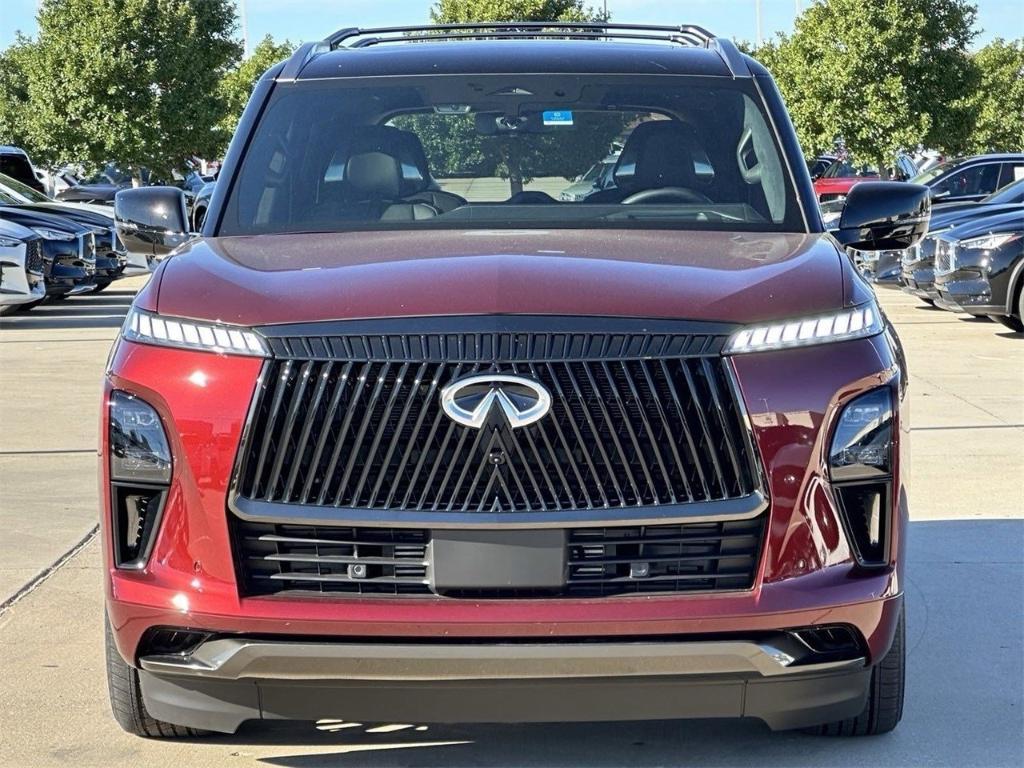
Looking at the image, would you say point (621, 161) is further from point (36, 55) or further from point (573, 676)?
point (36, 55)

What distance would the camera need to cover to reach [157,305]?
3822 mm

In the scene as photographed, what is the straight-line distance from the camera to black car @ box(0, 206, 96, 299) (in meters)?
18.4

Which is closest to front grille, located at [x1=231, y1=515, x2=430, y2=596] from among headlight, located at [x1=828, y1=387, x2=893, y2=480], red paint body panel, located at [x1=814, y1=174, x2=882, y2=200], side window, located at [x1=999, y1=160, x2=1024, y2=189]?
headlight, located at [x1=828, y1=387, x2=893, y2=480]

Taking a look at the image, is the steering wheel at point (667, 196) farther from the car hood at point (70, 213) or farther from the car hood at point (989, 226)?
the car hood at point (70, 213)

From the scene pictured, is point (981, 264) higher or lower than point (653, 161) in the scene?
lower

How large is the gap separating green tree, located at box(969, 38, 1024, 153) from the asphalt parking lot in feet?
94.6

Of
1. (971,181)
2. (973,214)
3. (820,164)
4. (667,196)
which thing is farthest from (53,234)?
(820,164)

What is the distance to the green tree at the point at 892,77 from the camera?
112 ft

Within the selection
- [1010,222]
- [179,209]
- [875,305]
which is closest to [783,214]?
[875,305]

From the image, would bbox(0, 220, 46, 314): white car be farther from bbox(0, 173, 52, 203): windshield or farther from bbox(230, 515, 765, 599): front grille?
bbox(230, 515, 765, 599): front grille

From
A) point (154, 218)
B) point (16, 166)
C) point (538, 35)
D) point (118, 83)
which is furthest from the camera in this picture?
point (118, 83)

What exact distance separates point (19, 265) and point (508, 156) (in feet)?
42.8

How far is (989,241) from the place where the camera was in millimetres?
14586

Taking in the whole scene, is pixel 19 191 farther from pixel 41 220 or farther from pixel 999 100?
pixel 999 100
